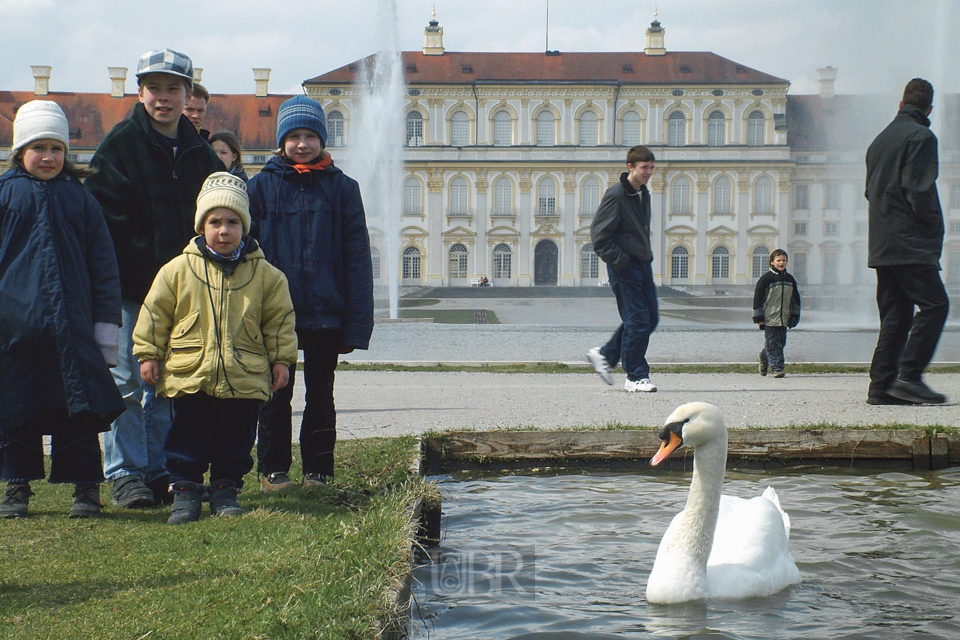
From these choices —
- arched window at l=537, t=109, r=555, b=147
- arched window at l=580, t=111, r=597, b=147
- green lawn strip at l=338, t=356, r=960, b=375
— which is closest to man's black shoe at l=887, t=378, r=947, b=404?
green lawn strip at l=338, t=356, r=960, b=375

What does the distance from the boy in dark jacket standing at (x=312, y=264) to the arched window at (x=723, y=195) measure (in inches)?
2448

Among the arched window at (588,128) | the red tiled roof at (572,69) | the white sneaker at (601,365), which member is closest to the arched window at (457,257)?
the arched window at (588,128)

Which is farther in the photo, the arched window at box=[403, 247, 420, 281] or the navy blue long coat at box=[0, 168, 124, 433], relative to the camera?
the arched window at box=[403, 247, 420, 281]

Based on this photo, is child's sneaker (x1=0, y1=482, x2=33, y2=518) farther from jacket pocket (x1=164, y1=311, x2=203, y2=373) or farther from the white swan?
the white swan

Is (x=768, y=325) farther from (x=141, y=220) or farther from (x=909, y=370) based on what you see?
(x=141, y=220)

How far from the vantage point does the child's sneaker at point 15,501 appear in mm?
3906

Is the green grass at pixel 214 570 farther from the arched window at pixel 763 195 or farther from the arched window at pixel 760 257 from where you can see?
the arched window at pixel 763 195

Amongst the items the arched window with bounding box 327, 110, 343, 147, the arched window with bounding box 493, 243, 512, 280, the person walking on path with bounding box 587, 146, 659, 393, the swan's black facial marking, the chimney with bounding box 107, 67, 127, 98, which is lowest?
the swan's black facial marking

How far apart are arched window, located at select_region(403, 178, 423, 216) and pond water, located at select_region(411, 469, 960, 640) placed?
60.7m

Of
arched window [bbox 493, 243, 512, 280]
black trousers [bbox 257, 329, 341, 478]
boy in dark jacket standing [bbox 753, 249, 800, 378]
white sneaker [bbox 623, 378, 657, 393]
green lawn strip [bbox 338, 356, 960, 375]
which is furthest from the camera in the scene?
arched window [bbox 493, 243, 512, 280]

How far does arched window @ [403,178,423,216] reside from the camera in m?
65.5

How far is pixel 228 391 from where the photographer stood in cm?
393

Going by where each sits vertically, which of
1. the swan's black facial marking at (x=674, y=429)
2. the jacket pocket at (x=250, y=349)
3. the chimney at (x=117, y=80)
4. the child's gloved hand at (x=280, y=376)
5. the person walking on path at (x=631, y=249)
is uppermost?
the chimney at (x=117, y=80)

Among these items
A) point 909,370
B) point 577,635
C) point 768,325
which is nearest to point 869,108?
point 768,325
